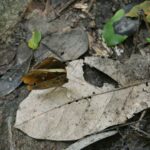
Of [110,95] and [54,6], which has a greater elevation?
[54,6]

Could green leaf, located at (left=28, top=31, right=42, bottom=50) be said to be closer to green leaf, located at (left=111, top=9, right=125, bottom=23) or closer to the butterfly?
the butterfly

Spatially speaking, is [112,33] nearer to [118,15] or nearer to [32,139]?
[118,15]

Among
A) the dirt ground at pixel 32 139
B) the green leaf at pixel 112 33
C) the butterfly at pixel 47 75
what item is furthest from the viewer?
the green leaf at pixel 112 33

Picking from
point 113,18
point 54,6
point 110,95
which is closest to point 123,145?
point 110,95

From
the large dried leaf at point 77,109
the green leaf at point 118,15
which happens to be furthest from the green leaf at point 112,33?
the large dried leaf at point 77,109

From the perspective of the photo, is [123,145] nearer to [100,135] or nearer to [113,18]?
[100,135]

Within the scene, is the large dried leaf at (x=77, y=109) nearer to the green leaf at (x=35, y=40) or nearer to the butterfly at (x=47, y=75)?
the butterfly at (x=47, y=75)

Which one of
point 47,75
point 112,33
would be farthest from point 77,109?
point 112,33
